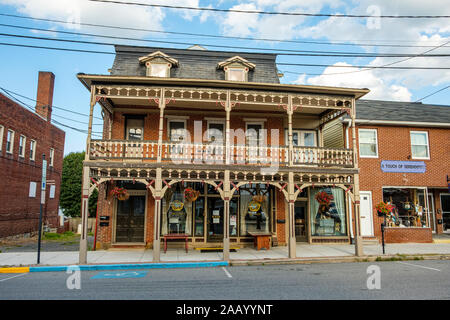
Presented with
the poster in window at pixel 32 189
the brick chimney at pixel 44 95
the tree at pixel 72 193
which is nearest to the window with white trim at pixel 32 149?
the poster in window at pixel 32 189

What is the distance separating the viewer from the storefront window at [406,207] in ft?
53.9

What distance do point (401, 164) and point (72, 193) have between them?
31.1 meters

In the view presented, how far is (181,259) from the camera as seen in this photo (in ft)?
37.8

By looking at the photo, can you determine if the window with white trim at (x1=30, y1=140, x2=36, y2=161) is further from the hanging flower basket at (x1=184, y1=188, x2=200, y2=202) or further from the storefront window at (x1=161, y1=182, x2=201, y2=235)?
the hanging flower basket at (x1=184, y1=188, x2=200, y2=202)

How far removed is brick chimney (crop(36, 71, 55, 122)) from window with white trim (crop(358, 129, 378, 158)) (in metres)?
22.1

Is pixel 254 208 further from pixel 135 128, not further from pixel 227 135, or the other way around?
pixel 135 128

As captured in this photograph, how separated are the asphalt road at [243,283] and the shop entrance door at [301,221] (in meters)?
4.94

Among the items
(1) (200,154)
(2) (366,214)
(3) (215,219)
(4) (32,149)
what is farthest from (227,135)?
(4) (32,149)

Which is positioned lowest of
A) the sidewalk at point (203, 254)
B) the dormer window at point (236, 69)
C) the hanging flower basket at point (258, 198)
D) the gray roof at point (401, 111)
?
the sidewalk at point (203, 254)

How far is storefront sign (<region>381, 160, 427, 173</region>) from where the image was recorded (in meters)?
16.2

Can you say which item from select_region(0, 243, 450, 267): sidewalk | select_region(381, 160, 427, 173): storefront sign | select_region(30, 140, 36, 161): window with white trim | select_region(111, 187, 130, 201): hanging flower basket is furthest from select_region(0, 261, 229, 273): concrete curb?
select_region(30, 140, 36, 161): window with white trim

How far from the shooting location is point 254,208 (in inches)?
583

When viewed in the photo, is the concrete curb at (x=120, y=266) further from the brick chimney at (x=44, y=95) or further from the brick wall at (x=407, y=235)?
the brick chimney at (x=44, y=95)
